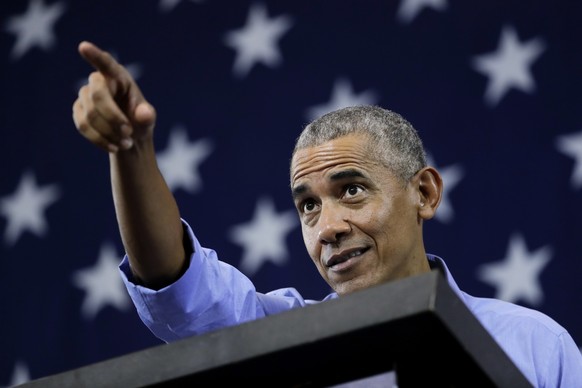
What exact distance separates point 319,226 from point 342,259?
73 millimetres

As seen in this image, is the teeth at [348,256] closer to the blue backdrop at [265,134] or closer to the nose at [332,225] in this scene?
the nose at [332,225]

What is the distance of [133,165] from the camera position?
1414mm

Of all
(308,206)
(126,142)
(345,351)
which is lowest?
(345,351)

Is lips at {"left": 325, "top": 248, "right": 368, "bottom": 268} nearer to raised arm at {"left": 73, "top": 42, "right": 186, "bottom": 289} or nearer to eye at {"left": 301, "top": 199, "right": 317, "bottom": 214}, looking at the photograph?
eye at {"left": 301, "top": 199, "right": 317, "bottom": 214}

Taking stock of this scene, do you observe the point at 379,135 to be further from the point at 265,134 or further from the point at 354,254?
the point at 265,134

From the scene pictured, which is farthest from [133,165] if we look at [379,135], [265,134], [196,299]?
[265,134]

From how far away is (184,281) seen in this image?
1657 mm

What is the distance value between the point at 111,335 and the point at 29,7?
118 centimetres

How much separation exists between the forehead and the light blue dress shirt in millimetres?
240

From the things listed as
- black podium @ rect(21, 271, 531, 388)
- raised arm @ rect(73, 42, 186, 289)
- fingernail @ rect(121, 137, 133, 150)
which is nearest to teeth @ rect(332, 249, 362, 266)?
raised arm @ rect(73, 42, 186, 289)

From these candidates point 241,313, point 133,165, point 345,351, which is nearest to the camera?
point 345,351

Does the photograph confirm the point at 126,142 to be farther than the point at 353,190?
No

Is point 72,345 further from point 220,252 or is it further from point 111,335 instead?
point 220,252

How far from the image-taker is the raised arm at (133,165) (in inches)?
47.1
